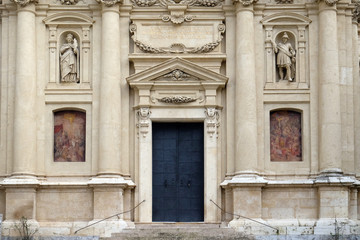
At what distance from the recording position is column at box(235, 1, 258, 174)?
1379 inches

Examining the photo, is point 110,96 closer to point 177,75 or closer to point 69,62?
point 69,62

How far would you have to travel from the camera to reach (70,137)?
35.9 metres

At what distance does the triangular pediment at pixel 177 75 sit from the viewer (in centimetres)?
3569

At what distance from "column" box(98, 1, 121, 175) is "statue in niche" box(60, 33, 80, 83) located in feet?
3.42

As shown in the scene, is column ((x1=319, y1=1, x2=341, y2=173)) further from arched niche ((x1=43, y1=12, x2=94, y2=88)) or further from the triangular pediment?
arched niche ((x1=43, y1=12, x2=94, y2=88))

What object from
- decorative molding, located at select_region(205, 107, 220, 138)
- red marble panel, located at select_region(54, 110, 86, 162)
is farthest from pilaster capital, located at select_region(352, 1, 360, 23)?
red marble panel, located at select_region(54, 110, 86, 162)

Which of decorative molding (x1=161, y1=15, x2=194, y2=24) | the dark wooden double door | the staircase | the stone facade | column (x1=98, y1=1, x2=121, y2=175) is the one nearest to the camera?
the staircase

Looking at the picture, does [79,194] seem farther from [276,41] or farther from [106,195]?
[276,41]

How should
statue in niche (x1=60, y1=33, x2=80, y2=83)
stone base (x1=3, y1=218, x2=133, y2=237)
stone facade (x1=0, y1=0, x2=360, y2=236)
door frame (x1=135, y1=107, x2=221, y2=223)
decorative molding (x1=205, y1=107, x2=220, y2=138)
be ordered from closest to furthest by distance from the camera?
stone base (x1=3, y1=218, x2=133, y2=237) < stone facade (x1=0, y1=0, x2=360, y2=236) < door frame (x1=135, y1=107, x2=221, y2=223) < decorative molding (x1=205, y1=107, x2=220, y2=138) < statue in niche (x1=60, y1=33, x2=80, y2=83)

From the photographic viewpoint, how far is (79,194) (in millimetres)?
35219

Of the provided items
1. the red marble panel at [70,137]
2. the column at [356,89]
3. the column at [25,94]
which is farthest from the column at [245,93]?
the column at [25,94]

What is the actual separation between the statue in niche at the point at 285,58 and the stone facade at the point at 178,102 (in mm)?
49

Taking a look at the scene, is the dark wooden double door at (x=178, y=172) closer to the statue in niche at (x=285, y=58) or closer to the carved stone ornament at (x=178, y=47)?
the carved stone ornament at (x=178, y=47)

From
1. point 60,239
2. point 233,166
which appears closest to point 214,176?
point 233,166
